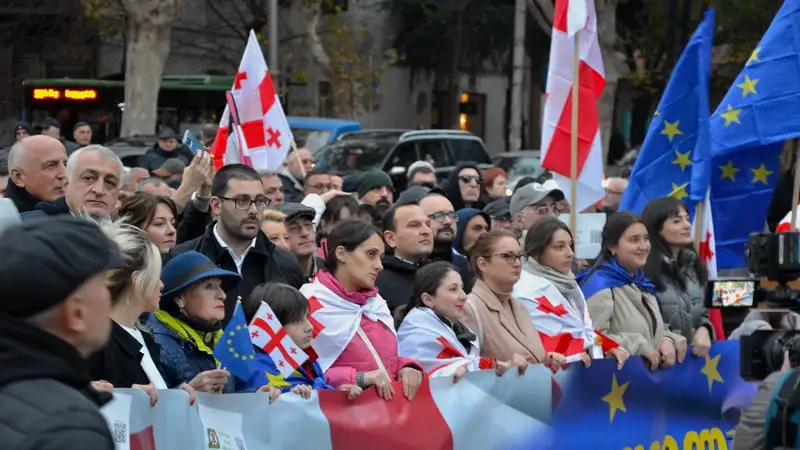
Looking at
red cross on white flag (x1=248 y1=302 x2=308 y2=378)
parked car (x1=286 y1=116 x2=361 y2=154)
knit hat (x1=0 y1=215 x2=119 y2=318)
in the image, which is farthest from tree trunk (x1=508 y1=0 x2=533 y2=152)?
knit hat (x1=0 y1=215 x2=119 y2=318)

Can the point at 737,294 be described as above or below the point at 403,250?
above

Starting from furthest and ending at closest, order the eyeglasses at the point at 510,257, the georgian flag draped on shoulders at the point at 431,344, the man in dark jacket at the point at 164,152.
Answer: the man in dark jacket at the point at 164,152 < the eyeglasses at the point at 510,257 < the georgian flag draped on shoulders at the point at 431,344

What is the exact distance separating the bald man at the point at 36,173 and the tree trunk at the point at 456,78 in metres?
31.5

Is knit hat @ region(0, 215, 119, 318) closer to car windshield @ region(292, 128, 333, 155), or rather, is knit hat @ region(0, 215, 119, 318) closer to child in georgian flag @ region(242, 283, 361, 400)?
child in georgian flag @ region(242, 283, 361, 400)

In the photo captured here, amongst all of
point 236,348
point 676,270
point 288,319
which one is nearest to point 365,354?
point 288,319

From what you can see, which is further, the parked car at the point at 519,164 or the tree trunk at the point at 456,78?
the tree trunk at the point at 456,78

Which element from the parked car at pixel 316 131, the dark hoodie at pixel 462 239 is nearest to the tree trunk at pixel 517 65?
the parked car at pixel 316 131

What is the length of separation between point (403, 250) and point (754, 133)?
10.3 ft

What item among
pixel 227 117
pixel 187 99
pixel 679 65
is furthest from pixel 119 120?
pixel 679 65

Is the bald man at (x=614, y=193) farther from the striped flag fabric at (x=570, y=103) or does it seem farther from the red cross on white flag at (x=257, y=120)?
the red cross on white flag at (x=257, y=120)

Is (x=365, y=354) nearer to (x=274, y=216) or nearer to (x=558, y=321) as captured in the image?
(x=558, y=321)

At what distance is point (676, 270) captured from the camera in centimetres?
876

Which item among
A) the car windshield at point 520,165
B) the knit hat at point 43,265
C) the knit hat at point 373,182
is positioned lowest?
the car windshield at point 520,165

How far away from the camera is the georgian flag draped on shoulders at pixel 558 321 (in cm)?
789
